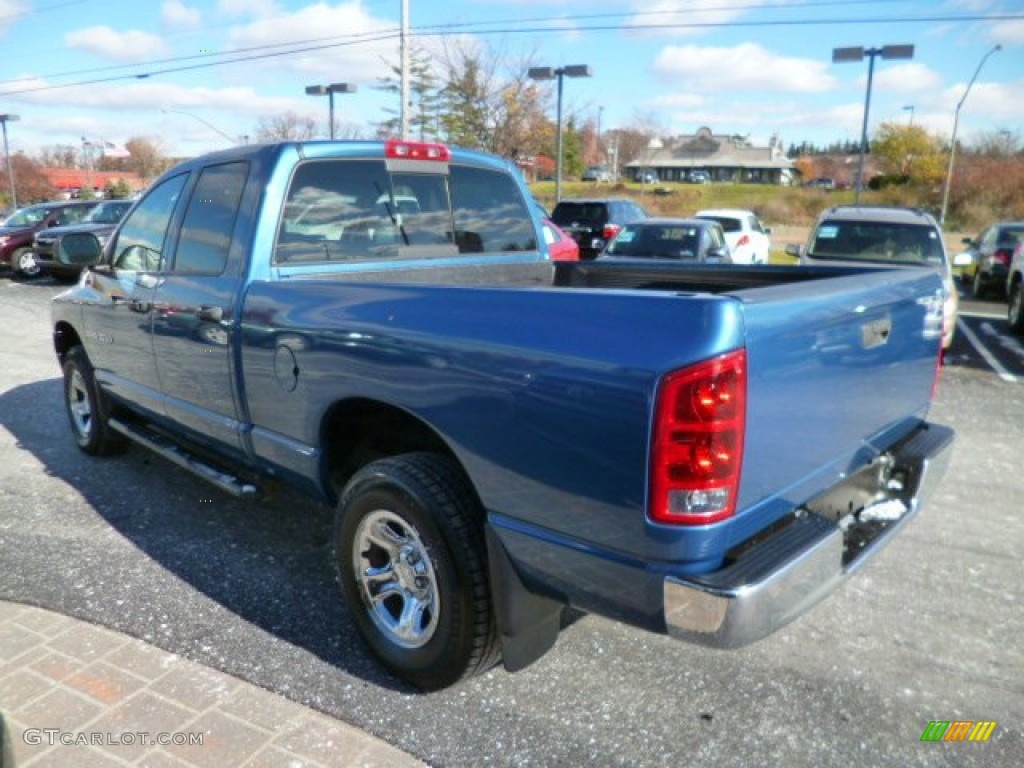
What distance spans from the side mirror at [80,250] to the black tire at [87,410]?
703 millimetres

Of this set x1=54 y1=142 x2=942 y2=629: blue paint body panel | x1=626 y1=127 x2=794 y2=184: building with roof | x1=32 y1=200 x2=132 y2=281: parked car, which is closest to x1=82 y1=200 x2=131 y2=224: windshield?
x1=32 y1=200 x2=132 y2=281: parked car

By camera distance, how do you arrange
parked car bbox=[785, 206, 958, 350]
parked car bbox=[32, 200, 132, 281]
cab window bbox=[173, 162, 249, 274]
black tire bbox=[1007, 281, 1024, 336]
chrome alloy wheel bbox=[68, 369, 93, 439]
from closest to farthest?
cab window bbox=[173, 162, 249, 274] < chrome alloy wheel bbox=[68, 369, 93, 439] < parked car bbox=[785, 206, 958, 350] < black tire bbox=[1007, 281, 1024, 336] < parked car bbox=[32, 200, 132, 281]

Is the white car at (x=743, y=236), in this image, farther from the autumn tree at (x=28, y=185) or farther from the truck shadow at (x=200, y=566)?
the autumn tree at (x=28, y=185)

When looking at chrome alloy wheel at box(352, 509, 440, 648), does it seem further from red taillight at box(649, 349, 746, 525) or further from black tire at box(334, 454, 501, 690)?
red taillight at box(649, 349, 746, 525)

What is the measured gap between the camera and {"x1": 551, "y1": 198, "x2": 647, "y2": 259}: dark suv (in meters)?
17.4

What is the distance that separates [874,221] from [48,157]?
99.8 metres

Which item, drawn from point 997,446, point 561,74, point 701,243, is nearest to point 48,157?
point 561,74

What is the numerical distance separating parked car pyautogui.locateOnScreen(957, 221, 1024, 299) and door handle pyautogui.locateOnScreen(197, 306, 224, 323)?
594 inches

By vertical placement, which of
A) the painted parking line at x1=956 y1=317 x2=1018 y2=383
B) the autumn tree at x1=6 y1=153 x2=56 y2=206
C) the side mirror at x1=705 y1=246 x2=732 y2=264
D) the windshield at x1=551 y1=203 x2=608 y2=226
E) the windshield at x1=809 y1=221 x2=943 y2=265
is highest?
the autumn tree at x1=6 y1=153 x2=56 y2=206

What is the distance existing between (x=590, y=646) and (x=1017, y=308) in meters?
10.7

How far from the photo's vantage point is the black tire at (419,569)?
257cm

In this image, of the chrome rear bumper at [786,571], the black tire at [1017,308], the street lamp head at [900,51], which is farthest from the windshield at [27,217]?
the street lamp head at [900,51]

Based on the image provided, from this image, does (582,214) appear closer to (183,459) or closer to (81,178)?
(183,459)

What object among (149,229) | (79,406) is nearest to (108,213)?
(79,406)
